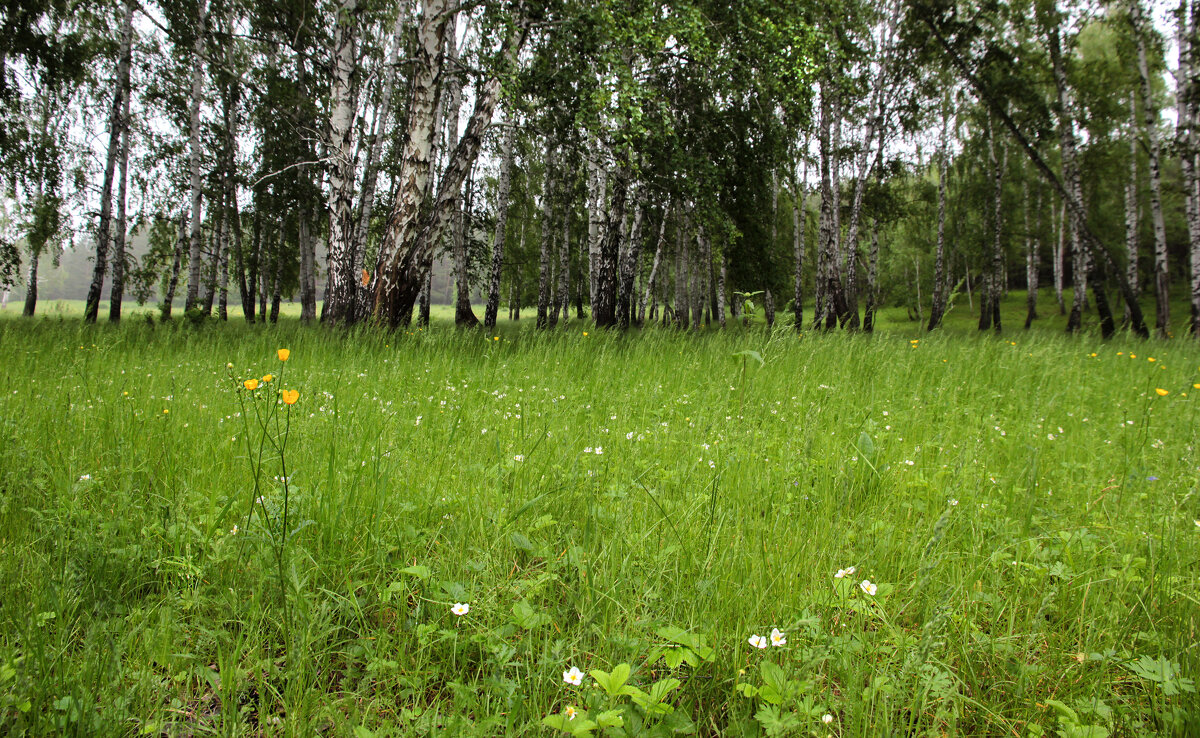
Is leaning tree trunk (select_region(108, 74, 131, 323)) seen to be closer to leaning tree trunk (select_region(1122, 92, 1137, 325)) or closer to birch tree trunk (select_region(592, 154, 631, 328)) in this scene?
birch tree trunk (select_region(592, 154, 631, 328))

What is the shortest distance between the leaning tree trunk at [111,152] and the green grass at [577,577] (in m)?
12.1

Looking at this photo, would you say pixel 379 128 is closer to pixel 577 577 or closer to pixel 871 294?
pixel 871 294

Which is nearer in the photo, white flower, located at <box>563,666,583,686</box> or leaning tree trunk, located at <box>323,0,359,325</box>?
white flower, located at <box>563,666,583,686</box>

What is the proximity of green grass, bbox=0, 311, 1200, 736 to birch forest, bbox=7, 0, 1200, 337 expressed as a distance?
1447mm

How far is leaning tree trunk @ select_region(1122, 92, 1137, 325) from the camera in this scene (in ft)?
46.4

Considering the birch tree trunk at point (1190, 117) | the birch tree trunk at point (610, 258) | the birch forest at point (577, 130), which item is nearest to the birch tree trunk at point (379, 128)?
the birch forest at point (577, 130)

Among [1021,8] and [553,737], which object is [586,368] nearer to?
[553,737]

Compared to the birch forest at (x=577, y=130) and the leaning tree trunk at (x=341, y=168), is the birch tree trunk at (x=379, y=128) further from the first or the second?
the leaning tree trunk at (x=341, y=168)

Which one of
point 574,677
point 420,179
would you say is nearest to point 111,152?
point 420,179

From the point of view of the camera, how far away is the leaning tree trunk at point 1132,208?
14.1 m

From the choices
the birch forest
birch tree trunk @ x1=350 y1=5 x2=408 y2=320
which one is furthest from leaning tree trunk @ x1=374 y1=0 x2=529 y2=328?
birch tree trunk @ x1=350 y1=5 x2=408 y2=320

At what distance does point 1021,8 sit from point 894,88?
123 inches

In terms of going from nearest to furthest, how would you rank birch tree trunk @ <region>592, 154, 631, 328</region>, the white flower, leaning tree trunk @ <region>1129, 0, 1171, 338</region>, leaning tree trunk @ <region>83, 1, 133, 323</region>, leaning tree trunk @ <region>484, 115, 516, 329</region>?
the white flower, birch tree trunk @ <region>592, 154, 631, 328</region>, leaning tree trunk @ <region>83, 1, 133, 323</region>, leaning tree trunk @ <region>1129, 0, 1171, 338</region>, leaning tree trunk @ <region>484, 115, 516, 329</region>

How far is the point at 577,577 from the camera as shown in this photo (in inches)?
67.1
